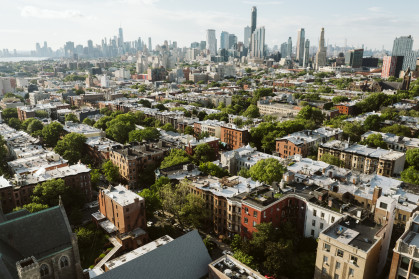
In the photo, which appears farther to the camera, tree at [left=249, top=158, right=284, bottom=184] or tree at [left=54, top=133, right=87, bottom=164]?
tree at [left=54, top=133, right=87, bottom=164]

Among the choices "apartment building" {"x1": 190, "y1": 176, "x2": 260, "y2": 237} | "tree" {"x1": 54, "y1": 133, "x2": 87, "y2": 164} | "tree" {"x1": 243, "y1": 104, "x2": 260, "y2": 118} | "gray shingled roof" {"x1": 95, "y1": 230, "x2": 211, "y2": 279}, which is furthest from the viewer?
"tree" {"x1": 243, "y1": 104, "x2": 260, "y2": 118}

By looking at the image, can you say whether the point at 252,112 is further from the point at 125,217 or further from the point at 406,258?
the point at 406,258

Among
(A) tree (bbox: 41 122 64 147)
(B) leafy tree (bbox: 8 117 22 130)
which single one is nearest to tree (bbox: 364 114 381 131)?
(A) tree (bbox: 41 122 64 147)

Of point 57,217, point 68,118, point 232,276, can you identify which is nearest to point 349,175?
point 232,276

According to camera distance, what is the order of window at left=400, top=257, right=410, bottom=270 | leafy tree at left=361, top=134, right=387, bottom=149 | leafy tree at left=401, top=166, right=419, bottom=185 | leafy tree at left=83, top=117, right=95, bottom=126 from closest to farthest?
window at left=400, top=257, right=410, bottom=270 < leafy tree at left=401, top=166, right=419, bottom=185 < leafy tree at left=361, top=134, right=387, bottom=149 < leafy tree at left=83, top=117, right=95, bottom=126

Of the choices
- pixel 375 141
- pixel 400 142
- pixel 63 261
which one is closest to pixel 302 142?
pixel 375 141

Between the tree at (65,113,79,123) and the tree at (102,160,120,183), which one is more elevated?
the tree at (65,113,79,123)

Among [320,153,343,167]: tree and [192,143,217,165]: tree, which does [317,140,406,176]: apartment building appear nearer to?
[320,153,343,167]: tree
